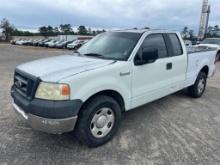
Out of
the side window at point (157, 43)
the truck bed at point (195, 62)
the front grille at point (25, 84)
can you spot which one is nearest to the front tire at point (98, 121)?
the front grille at point (25, 84)

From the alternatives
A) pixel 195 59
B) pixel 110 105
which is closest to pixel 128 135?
pixel 110 105

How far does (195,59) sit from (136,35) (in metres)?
2.10

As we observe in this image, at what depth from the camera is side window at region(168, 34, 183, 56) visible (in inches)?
190

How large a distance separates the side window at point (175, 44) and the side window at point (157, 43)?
33 centimetres

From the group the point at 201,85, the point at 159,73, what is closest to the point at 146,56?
the point at 159,73

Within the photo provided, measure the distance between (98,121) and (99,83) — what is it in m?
0.60

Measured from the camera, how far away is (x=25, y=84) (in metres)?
3.23

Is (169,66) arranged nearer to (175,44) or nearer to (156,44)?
(156,44)

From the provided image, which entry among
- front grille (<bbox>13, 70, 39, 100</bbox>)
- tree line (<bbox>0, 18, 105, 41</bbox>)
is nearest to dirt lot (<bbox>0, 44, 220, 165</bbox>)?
front grille (<bbox>13, 70, 39, 100</bbox>)

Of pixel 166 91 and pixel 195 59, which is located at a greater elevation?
pixel 195 59

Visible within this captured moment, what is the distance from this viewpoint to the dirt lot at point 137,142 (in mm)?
3076

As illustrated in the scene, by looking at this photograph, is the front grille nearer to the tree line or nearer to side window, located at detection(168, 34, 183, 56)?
side window, located at detection(168, 34, 183, 56)

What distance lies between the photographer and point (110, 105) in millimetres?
3404

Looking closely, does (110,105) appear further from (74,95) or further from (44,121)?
(44,121)
